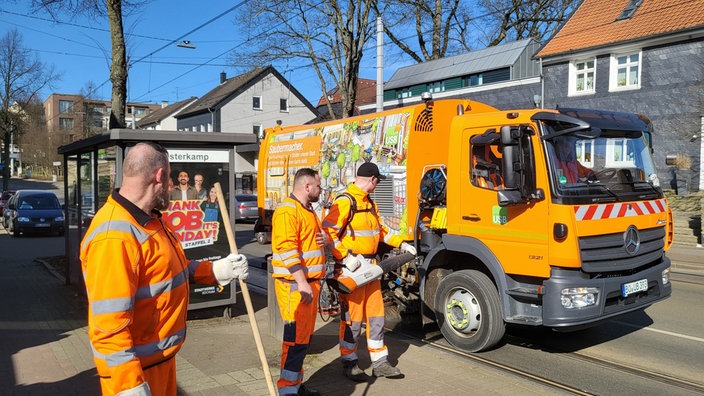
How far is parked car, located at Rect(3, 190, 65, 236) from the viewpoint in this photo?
68.0ft

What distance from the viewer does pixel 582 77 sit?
25406 millimetres

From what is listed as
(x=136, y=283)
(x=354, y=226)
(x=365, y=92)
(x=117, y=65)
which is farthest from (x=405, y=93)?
(x=136, y=283)

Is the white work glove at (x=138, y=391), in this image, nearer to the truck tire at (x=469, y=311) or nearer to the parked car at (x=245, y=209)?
the truck tire at (x=469, y=311)

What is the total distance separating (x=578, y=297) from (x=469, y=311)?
1218 millimetres

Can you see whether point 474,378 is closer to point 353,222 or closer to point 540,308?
point 540,308

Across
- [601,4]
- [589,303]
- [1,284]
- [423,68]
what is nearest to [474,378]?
[589,303]

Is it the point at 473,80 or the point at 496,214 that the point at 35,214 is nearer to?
the point at 496,214

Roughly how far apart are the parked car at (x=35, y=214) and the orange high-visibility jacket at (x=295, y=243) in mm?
19462

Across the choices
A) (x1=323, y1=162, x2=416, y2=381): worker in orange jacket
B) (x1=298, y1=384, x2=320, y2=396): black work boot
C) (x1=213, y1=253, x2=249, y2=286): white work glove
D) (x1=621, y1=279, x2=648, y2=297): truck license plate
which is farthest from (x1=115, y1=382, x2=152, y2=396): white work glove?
(x1=621, y1=279, x2=648, y2=297): truck license plate

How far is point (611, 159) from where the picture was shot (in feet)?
19.4

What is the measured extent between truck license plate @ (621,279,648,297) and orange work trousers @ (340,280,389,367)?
2.43 m

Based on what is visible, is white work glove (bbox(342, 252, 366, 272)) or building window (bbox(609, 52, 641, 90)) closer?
white work glove (bbox(342, 252, 366, 272))

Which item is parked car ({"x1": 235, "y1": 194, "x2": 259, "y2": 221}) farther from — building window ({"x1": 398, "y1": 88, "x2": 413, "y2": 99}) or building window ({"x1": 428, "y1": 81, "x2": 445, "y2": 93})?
building window ({"x1": 398, "y1": 88, "x2": 413, "y2": 99})

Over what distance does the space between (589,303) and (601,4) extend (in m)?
25.5
